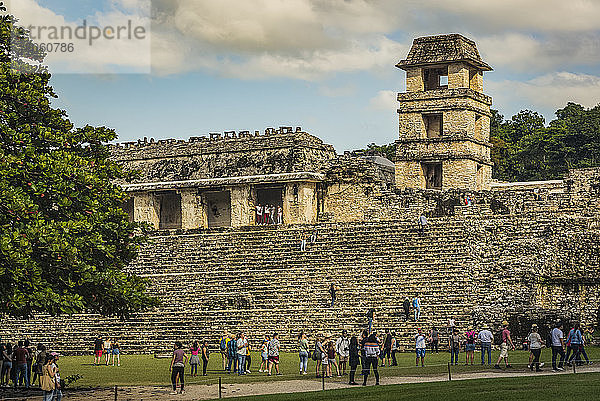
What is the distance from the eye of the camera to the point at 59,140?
64.5ft

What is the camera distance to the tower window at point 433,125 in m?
43.3

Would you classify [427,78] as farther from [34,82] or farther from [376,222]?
[34,82]

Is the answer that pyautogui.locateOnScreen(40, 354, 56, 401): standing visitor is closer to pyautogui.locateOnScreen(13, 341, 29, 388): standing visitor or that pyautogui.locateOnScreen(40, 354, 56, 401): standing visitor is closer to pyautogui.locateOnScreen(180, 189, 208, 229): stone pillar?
pyautogui.locateOnScreen(13, 341, 29, 388): standing visitor

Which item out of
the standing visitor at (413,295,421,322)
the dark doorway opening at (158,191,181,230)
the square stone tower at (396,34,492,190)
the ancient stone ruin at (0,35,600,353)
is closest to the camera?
the standing visitor at (413,295,421,322)

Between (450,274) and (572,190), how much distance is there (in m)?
7.82

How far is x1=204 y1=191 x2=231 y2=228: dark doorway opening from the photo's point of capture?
137ft

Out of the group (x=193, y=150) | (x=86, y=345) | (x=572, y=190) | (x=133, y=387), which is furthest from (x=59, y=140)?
(x=193, y=150)

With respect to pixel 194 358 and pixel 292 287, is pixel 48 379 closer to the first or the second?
pixel 194 358

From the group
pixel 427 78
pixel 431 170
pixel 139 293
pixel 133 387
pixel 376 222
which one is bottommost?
pixel 133 387

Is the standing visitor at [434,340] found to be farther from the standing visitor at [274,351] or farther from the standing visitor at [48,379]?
the standing visitor at [48,379]

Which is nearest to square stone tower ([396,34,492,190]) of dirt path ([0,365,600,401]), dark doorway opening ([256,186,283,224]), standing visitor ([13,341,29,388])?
dark doorway opening ([256,186,283,224])

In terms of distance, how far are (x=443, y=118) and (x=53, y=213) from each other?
84.2ft

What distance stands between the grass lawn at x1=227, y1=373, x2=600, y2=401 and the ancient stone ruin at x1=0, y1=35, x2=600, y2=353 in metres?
7.58

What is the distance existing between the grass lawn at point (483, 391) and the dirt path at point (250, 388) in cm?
97
